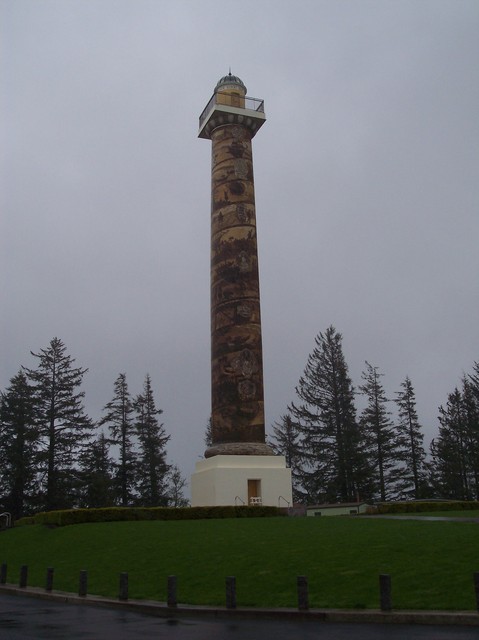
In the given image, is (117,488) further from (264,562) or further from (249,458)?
(264,562)

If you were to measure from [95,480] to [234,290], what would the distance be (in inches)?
808

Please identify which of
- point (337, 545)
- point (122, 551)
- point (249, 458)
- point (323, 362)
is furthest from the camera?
point (323, 362)

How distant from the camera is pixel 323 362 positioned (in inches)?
2013

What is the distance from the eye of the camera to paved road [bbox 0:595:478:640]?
7.82 meters

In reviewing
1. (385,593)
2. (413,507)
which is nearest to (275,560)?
(385,593)

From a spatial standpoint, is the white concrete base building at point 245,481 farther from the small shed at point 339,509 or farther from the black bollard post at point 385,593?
the black bollard post at point 385,593

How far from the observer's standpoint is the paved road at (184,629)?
308 inches

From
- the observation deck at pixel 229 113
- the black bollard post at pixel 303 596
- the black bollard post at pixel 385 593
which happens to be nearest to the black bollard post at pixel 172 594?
the black bollard post at pixel 303 596

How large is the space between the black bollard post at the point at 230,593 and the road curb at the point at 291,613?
0.35 feet

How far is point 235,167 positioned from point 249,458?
14.0 metres

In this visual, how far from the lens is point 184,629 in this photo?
876cm

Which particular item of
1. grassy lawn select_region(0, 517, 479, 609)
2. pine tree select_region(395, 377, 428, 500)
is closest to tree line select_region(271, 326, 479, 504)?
pine tree select_region(395, 377, 428, 500)

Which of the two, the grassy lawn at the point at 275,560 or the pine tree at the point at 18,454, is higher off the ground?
the pine tree at the point at 18,454

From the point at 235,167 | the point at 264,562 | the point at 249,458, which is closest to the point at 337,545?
the point at 264,562
